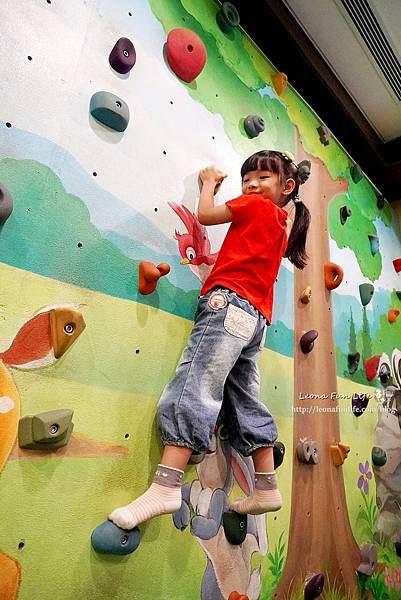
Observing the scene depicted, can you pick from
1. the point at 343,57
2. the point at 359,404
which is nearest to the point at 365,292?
the point at 359,404

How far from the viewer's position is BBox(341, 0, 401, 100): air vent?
1.53m

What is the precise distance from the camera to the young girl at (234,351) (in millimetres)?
824

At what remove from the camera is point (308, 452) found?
1.28 metres

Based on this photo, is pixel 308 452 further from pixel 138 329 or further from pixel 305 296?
pixel 138 329

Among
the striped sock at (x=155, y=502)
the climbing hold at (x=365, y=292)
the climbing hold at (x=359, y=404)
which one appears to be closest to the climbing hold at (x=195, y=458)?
the striped sock at (x=155, y=502)

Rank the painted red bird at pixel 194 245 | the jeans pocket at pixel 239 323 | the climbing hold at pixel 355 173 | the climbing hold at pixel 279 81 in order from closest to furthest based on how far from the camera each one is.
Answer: the jeans pocket at pixel 239 323 < the painted red bird at pixel 194 245 < the climbing hold at pixel 279 81 < the climbing hold at pixel 355 173

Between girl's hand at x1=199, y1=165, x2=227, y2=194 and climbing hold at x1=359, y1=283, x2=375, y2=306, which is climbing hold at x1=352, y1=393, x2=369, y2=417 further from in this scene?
girl's hand at x1=199, y1=165, x2=227, y2=194

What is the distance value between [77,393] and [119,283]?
241mm

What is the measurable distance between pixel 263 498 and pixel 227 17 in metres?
1.38

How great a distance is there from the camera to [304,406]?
4.45 ft

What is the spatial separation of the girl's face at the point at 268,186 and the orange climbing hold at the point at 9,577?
89 centimetres

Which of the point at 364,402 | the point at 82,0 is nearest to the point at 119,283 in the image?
the point at 82,0

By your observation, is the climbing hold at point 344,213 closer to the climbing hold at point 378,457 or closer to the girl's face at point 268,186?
the girl's face at point 268,186

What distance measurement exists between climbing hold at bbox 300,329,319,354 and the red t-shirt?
0.44 metres
